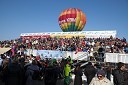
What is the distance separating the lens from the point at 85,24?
57.5 m

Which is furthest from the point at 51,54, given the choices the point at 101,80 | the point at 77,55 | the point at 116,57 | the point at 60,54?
the point at 101,80

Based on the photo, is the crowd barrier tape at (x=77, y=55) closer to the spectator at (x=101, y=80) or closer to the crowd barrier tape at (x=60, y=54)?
the crowd barrier tape at (x=60, y=54)

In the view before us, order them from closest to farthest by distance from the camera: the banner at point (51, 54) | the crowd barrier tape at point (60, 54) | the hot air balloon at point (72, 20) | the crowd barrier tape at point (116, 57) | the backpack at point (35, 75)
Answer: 1. the backpack at point (35, 75)
2. the crowd barrier tape at point (116, 57)
3. the crowd barrier tape at point (60, 54)
4. the banner at point (51, 54)
5. the hot air balloon at point (72, 20)

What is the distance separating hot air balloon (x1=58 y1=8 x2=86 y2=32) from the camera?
54.5 m

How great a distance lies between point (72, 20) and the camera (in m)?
54.4

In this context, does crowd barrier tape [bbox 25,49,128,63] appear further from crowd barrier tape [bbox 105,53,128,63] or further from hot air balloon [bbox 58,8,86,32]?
hot air balloon [bbox 58,8,86,32]

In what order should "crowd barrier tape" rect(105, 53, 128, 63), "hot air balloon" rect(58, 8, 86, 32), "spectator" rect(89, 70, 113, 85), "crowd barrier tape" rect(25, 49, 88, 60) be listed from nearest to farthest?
"spectator" rect(89, 70, 113, 85), "crowd barrier tape" rect(105, 53, 128, 63), "crowd barrier tape" rect(25, 49, 88, 60), "hot air balloon" rect(58, 8, 86, 32)

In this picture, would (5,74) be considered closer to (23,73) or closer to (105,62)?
(23,73)

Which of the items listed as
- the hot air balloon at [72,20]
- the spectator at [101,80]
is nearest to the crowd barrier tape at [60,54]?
the spectator at [101,80]

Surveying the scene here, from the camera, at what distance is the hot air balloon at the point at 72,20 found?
54531mm

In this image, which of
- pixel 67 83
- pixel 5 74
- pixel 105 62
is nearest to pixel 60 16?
pixel 105 62

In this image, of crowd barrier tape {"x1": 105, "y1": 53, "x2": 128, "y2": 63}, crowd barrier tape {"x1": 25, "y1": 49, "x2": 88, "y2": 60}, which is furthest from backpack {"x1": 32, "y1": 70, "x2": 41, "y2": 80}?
crowd barrier tape {"x1": 25, "y1": 49, "x2": 88, "y2": 60}

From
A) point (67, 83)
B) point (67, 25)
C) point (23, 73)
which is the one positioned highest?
point (67, 25)

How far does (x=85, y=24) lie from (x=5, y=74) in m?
48.7
